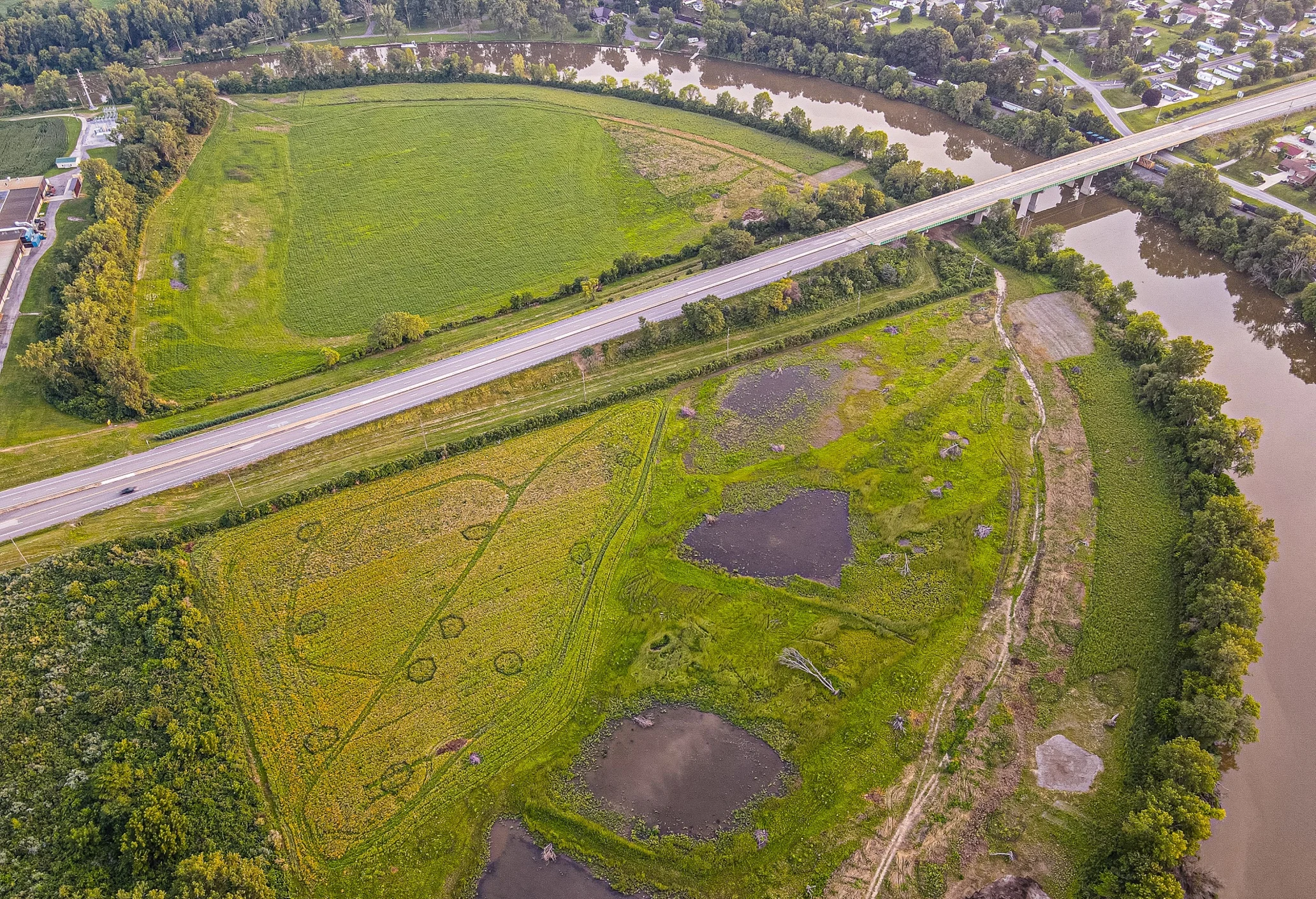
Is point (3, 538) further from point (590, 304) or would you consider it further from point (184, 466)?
point (590, 304)

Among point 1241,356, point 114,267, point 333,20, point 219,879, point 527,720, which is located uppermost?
point 333,20

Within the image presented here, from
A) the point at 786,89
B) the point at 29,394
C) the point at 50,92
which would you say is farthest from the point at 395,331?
the point at 50,92

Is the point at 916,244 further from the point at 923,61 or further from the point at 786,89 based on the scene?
the point at 923,61

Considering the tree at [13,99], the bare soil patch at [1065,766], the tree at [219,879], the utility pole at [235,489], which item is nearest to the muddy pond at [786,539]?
the bare soil patch at [1065,766]

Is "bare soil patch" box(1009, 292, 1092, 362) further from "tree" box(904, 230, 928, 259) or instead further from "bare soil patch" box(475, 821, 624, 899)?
"bare soil patch" box(475, 821, 624, 899)

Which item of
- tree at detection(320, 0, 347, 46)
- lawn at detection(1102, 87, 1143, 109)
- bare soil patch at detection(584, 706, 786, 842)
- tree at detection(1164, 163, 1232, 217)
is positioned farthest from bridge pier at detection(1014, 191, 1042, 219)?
tree at detection(320, 0, 347, 46)
